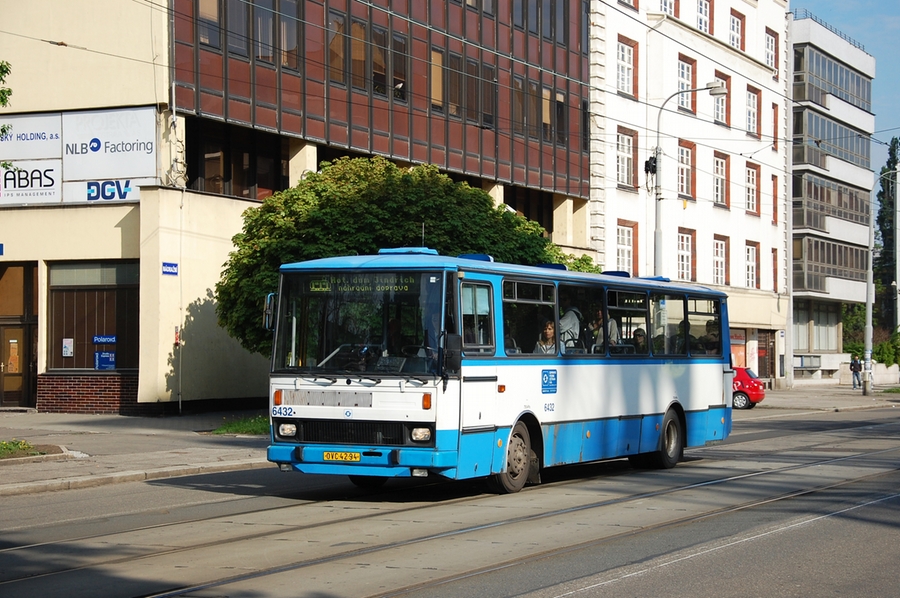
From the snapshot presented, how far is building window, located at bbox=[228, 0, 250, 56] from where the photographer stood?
99.3 feet

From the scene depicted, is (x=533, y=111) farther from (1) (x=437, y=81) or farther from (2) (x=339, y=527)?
(2) (x=339, y=527)

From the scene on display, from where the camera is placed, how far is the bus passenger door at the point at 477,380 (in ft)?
41.9

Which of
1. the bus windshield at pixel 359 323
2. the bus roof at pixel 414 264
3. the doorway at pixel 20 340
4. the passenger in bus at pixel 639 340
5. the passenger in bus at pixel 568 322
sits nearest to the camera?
the bus windshield at pixel 359 323

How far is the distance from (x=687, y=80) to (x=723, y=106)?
156 inches

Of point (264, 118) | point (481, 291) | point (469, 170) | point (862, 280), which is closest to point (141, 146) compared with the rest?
point (264, 118)

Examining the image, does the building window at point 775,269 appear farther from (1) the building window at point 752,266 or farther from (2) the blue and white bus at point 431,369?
(2) the blue and white bus at point 431,369

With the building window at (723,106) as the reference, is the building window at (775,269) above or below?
below

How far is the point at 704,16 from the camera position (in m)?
54.0

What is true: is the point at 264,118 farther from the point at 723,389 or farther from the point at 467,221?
the point at 723,389

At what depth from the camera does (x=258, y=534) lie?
1067 cm

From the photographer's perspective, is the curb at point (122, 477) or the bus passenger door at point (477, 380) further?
the curb at point (122, 477)

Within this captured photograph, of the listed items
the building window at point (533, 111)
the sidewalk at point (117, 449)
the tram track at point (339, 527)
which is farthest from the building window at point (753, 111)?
the tram track at point (339, 527)

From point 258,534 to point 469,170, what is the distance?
28856 mm

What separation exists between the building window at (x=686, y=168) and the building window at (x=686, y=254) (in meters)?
1.79
